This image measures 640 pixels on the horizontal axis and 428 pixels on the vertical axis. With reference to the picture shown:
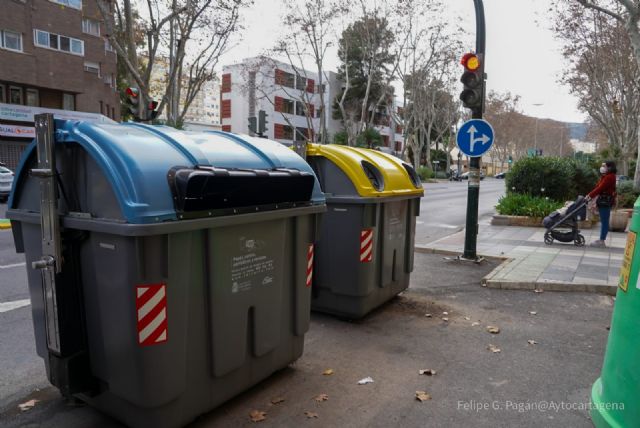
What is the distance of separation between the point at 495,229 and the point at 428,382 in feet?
32.9

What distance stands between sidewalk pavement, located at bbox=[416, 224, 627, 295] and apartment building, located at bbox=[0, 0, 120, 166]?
23.3 metres

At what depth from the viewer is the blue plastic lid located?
2.52 metres

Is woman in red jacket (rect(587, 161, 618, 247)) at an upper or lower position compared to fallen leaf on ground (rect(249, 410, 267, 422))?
upper

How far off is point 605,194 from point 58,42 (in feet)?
95.5

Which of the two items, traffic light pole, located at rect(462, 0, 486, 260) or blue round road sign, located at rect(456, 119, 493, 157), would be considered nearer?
blue round road sign, located at rect(456, 119, 493, 157)

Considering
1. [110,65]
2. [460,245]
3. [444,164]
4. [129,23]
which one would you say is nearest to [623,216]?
[460,245]

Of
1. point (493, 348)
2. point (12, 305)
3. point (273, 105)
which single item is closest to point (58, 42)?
point (273, 105)

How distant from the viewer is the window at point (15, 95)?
26906mm

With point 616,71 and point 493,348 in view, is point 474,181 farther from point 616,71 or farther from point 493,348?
point 616,71

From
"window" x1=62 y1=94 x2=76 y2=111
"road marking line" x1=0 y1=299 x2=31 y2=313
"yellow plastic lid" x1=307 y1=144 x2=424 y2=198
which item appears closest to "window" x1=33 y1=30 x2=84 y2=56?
"window" x1=62 y1=94 x2=76 y2=111

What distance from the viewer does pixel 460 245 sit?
9930 millimetres

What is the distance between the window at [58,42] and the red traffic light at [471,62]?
26.9 meters

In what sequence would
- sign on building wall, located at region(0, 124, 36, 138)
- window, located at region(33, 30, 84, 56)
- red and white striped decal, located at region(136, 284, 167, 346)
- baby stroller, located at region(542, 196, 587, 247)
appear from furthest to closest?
window, located at region(33, 30, 84, 56) < sign on building wall, located at region(0, 124, 36, 138) < baby stroller, located at region(542, 196, 587, 247) < red and white striped decal, located at region(136, 284, 167, 346)

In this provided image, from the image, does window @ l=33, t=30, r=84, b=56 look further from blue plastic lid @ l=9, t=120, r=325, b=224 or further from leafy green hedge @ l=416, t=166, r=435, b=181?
leafy green hedge @ l=416, t=166, r=435, b=181
